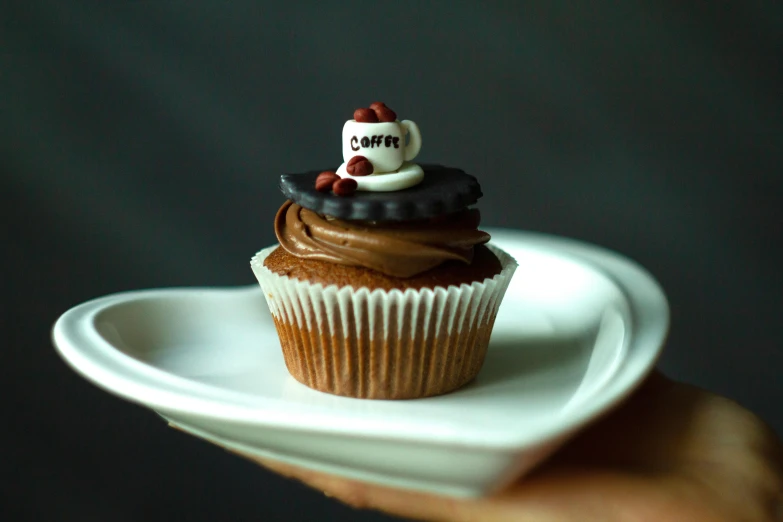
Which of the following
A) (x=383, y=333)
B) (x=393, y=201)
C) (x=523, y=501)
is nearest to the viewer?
(x=523, y=501)

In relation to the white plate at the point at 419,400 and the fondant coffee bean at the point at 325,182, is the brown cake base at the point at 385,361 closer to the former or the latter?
the white plate at the point at 419,400

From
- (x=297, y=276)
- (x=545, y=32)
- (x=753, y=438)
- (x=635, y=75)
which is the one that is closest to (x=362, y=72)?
(x=545, y=32)

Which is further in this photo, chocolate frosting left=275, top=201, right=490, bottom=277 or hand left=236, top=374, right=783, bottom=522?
chocolate frosting left=275, top=201, right=490, bottom=277

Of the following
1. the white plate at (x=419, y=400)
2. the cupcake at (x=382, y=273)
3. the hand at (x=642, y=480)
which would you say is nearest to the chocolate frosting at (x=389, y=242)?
the cupcake at (x=382, y=273)

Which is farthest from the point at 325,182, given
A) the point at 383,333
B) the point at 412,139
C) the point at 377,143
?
the point at 383,333

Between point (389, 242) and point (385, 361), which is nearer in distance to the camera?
point (389, 242)

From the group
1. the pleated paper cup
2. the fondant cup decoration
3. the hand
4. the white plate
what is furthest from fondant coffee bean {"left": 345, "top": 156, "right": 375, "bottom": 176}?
the hand

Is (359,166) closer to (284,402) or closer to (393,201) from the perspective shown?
(393,201)

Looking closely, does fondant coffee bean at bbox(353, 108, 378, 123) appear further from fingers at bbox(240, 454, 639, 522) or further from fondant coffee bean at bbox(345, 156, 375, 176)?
fingers at bbox(240, 454, 639, 522)
